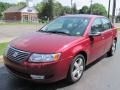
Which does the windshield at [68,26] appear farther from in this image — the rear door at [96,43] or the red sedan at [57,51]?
the rear door at [96,43]

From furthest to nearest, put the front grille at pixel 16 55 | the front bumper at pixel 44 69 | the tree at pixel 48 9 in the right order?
the tree at pixel 48 9
the front grille at pixel 16 55
the front bumper at pixel 44 69

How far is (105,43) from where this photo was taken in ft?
22.9

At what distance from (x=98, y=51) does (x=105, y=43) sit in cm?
66

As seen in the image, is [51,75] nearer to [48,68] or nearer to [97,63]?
[48,68]

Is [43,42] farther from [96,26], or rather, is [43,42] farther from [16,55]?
[96,26]

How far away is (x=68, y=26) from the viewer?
19.7 ft

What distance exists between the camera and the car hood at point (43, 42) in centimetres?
468

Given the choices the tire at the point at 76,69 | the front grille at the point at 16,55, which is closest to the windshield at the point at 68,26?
the tire at the point at 76,69

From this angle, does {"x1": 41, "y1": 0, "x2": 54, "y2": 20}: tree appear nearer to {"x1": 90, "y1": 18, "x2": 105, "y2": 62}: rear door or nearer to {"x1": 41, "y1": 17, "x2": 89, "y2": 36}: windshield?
{"x1": 90, "y1": 18, "x2": 105, "y2": 62}: rear door

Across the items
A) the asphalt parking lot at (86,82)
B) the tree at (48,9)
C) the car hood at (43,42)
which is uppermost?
the tree at (48,9)

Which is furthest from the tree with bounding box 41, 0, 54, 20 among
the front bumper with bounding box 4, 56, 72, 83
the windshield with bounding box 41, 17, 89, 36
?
the front bumper with bounding box 4, 56, 72, 83

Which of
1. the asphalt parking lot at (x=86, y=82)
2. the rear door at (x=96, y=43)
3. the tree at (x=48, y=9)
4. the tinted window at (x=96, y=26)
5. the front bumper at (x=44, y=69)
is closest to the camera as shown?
the front bumper at (x=44, y=69)

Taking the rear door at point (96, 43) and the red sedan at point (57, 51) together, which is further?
the rear door at point (96, 43)

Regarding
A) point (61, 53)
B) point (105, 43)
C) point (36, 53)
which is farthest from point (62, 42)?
point (105, 43)
